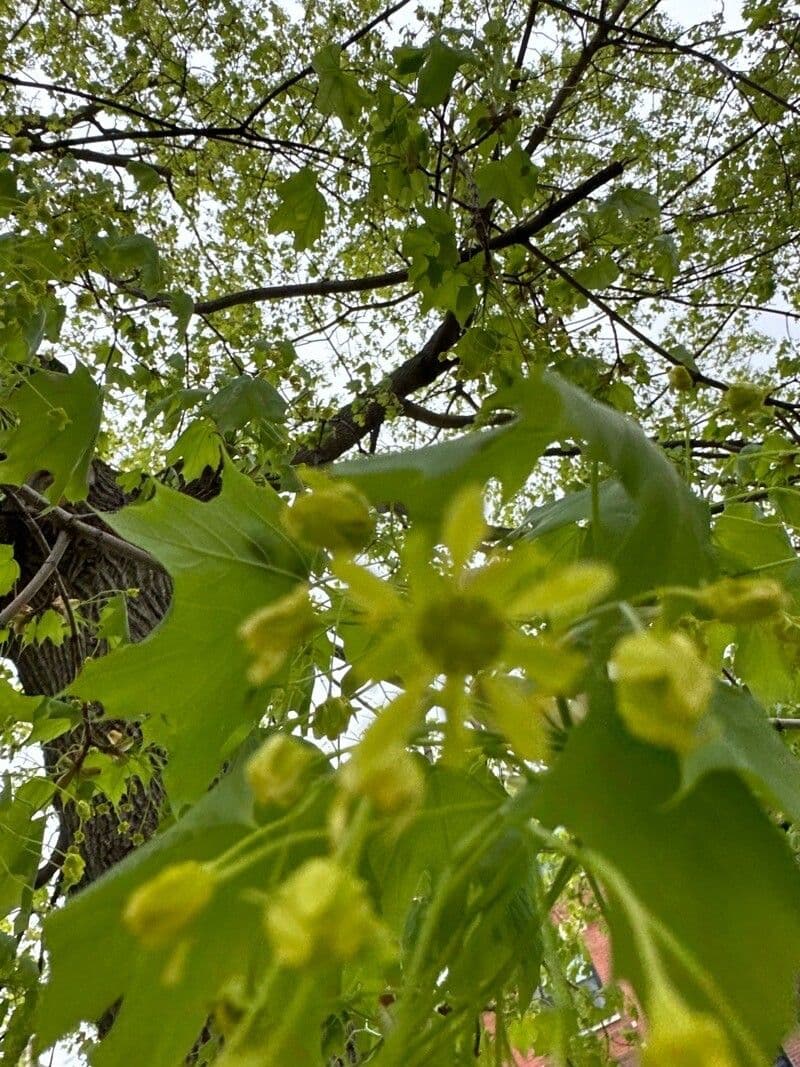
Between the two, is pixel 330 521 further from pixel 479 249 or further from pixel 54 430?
pixel 479 249

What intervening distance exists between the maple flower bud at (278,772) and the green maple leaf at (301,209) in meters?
1.36

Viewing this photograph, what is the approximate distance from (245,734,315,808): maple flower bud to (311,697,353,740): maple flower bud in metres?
0.27

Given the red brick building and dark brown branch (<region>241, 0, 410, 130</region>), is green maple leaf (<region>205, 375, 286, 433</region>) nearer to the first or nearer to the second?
dark brown branch (<region>241, 0, 410, 130</region>)

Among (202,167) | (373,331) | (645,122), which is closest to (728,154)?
(645,122)

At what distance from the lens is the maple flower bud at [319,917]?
0.18m

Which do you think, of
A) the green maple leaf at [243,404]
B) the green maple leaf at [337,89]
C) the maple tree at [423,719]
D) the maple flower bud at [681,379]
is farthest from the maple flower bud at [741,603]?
the green maple leaf at [337,89]

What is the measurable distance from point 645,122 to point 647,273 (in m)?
0.38

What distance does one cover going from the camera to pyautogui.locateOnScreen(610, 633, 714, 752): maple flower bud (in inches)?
8.1

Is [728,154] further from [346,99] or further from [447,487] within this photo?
[447,487]

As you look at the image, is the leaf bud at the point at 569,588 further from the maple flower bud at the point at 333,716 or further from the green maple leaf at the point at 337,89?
the green maple leaf at the point at 337,89

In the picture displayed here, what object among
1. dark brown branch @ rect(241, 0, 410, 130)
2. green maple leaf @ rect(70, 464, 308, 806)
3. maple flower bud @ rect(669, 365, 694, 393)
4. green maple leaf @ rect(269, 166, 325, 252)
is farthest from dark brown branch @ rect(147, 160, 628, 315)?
green maple leaf @ rect(70, 464, 308, 806)

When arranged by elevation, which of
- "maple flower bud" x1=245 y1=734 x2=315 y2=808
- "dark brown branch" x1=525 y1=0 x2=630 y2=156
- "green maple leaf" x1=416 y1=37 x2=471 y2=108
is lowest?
"maple flower bud" x1=245 y1=734 x2=315 y2=808

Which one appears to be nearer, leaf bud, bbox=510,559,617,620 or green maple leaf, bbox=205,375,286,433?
leaf bud, bbox=510,559,617,620

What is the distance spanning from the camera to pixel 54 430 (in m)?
1.09
